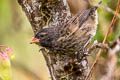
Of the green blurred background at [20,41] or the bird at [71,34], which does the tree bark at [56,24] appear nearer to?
the bird at [71,34]

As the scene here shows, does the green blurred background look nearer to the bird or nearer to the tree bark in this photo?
the bird

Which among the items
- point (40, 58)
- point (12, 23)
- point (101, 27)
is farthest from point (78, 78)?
point (40, 58)

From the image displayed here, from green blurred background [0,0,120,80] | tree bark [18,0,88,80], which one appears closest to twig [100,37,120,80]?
tree bark [18,0,88,80]

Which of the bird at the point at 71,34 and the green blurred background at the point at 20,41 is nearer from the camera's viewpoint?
the bird at the point at 71,34

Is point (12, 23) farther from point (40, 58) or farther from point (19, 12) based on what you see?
point (40, 58)

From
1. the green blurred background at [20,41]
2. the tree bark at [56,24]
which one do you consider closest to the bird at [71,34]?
the tree bark at [56,24]

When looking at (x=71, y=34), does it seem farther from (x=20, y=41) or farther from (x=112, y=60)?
(x=20, y=41)
